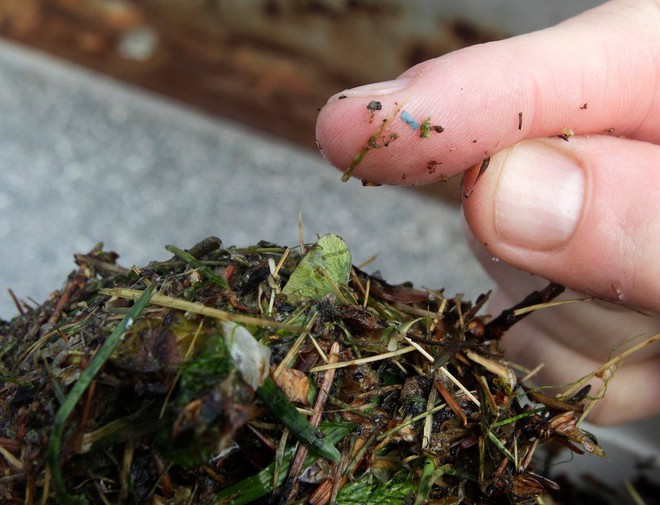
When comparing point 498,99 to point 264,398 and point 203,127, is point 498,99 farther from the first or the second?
point 203,127

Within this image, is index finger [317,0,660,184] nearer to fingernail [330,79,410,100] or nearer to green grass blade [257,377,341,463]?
fingernail [330,79,410,100]

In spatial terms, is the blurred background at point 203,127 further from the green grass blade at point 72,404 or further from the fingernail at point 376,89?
the green grass blade at point 72,404

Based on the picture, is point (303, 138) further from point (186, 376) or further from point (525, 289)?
point (186, 376)

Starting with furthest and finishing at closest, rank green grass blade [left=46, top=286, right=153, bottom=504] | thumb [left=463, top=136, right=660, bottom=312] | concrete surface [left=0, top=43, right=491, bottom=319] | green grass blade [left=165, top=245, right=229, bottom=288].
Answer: concrete surface [left=0, top=43, right=491, bottom=319] → thumb [left=463, top=136, right=660, bottom=312] → green grass blade [left=165, top=245, right=229, bottom=288] → green grass blade [left=46, top=286, right=153, bottom=504]

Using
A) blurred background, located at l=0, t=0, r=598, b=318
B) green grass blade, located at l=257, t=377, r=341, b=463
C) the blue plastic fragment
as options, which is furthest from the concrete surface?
green grass blade, located at l=257, t=377, r=341, b=463

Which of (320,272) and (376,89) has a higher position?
(376,89)

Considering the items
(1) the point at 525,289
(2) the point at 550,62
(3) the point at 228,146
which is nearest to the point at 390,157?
(2) the point at 550,62

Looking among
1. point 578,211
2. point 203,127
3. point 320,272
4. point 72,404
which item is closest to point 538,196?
point 578,211
